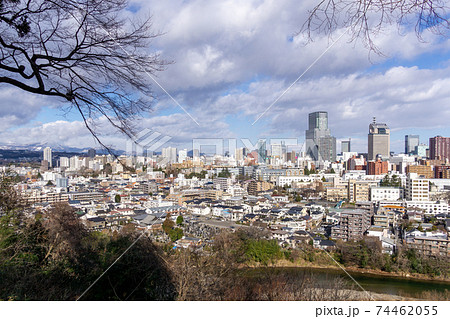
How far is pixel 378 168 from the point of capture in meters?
11.3

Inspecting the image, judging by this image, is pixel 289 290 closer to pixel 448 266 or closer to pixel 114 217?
pixel 114 217

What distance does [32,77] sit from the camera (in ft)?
3.64

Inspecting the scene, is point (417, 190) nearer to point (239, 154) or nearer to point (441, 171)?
point (441, 171)

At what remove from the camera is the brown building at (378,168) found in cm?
1071

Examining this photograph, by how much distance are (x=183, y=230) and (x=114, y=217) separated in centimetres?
194

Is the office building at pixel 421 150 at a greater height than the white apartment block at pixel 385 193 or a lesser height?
greater

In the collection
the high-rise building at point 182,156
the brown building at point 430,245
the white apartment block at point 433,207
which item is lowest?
the brown building at point 430,245

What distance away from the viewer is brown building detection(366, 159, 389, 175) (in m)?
10.7

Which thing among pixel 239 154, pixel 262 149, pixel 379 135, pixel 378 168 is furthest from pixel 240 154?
pixel 378 168

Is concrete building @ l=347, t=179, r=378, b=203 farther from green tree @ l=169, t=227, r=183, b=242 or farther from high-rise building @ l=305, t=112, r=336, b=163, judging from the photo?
green tree @ l=169, t=227, r=183, b=242

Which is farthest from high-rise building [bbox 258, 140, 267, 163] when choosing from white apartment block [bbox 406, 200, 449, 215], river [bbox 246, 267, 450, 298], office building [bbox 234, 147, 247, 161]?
white apartment block [bbox 406, 200, 449, 215]

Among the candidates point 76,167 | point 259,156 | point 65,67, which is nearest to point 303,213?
point 259,156

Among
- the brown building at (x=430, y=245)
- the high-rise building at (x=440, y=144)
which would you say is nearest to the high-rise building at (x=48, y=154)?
the brown building at (x=430, y=245)

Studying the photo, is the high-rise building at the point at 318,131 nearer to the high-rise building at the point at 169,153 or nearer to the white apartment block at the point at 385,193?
the high-rise building at the point at 169,153
